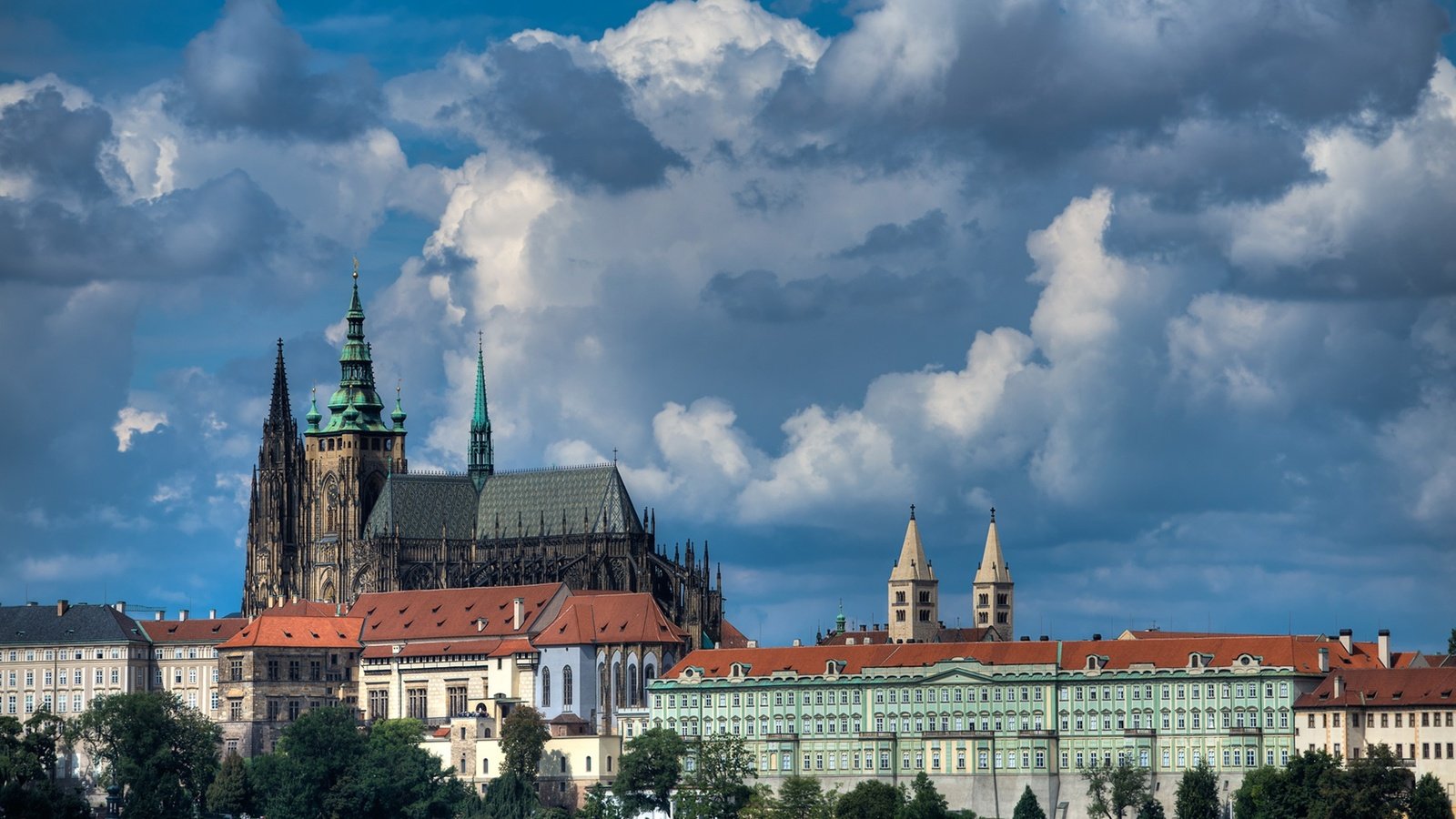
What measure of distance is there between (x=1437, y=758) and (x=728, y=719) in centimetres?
4130

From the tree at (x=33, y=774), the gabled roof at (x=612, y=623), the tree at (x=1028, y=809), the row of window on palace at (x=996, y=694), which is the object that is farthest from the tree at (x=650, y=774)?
the tree at (x=33, y=774)

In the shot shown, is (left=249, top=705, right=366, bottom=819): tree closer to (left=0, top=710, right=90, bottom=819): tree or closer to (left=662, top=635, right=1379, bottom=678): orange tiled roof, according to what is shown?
(left=0, top=710, right=90, bottom=819): tree

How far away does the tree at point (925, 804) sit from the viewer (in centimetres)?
15275

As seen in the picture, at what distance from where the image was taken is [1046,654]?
170 m

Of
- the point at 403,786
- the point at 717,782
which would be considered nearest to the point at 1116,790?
the point at 717,782

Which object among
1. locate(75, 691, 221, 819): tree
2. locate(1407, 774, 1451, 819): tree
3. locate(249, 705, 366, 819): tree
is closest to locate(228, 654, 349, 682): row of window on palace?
locate(75, 691, 221, 819): tree

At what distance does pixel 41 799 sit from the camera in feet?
478

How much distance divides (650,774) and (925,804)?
19.4 meters

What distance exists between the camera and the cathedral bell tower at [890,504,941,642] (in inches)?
7726

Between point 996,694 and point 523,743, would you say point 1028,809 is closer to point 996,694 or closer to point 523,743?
point 996,694

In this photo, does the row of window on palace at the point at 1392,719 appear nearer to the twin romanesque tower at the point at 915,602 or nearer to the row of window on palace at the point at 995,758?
the row of window on palace at the point at 995,758

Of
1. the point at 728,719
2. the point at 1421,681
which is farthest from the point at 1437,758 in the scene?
the point at 728,719

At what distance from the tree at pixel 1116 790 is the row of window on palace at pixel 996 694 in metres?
4.68

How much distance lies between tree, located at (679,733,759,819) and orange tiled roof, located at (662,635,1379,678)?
996 cm
